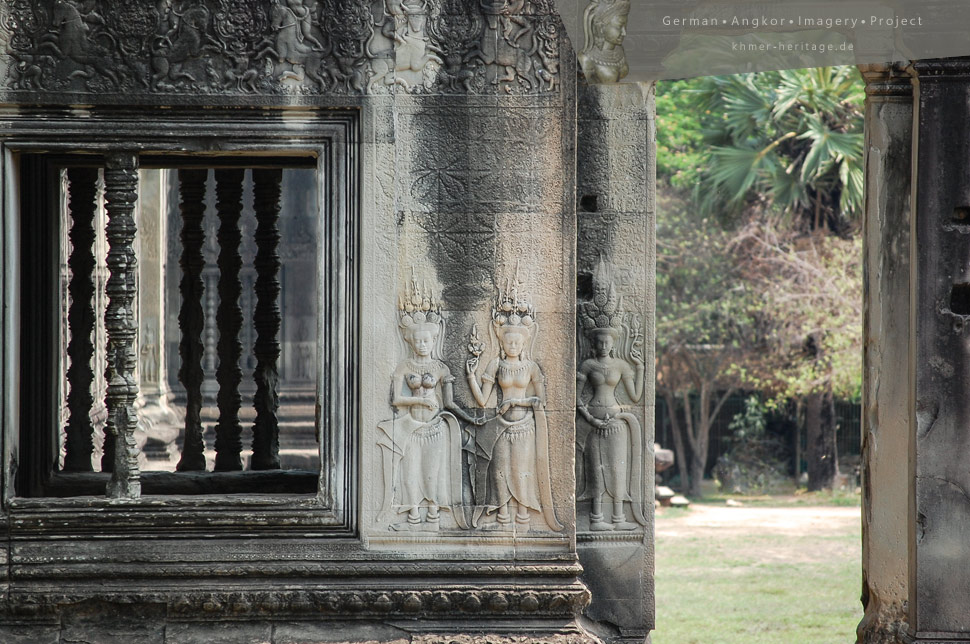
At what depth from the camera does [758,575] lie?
47.9ft

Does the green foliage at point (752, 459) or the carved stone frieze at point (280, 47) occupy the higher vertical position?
the carved stone frieze at point (280, 47)

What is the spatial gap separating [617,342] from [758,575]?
930 cm

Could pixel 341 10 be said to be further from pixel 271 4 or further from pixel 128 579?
pixel 128 579

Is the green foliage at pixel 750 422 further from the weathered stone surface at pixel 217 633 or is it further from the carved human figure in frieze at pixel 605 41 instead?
the weathered stone surface at pixel 217 633

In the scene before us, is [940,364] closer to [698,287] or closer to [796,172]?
[796,172]

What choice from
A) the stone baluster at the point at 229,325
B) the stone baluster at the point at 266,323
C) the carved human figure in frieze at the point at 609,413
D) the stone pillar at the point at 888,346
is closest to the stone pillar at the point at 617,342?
the carved human figure in frieze at the point at 609,413

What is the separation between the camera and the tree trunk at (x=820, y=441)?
73.5ft

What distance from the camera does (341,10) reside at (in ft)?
18.4

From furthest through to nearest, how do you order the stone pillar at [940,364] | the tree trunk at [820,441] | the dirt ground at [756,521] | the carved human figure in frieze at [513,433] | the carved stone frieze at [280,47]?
the tree trunk at [820,441], the dirt ground at [756,521], the stone pillar at [940,364], the carved human figure in frieze at [513,433], the carved stone frieze at [280,47]

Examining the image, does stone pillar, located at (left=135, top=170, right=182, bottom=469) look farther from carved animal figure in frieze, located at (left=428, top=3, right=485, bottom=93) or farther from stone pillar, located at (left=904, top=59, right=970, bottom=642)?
stone pillar, located at (left=904, top=59, right=970, bottom=642)

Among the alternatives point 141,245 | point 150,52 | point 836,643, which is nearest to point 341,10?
point 150,52

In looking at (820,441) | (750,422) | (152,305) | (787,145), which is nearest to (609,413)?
(152,305)

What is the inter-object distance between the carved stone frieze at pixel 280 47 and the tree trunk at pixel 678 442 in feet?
60.3

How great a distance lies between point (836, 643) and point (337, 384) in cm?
740
